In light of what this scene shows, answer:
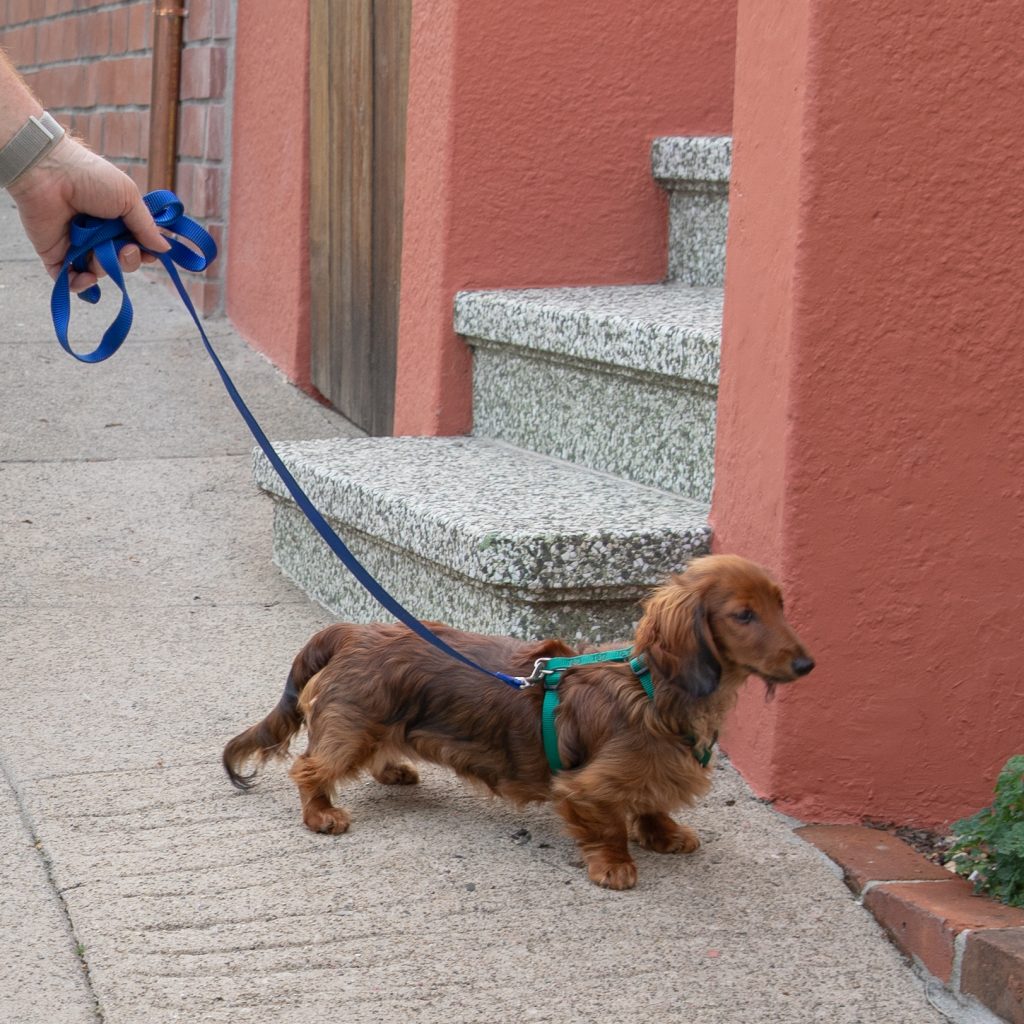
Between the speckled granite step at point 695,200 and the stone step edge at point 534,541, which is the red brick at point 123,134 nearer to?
the speckled granite step at point 695,200

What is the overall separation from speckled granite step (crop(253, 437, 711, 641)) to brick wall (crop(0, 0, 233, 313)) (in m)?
2.65

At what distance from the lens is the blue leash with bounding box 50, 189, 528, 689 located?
2.70 metres

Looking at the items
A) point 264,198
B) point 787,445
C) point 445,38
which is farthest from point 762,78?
point 264,198

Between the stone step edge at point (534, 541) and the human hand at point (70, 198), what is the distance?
1103 millimetres


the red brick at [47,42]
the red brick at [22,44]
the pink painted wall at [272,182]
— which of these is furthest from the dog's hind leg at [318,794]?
the red brick at [22,44]

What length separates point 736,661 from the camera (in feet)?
9.54

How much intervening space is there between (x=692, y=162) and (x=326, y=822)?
2.31 meters

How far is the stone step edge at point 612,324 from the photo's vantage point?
378cm

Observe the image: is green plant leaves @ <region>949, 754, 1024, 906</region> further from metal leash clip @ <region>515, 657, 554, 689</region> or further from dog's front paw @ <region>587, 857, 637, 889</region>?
metal leash clip @ <region>515, 657, 554, 689</region>

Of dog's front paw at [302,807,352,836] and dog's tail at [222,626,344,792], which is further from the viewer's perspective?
dog's tail at [222,626,344,792]

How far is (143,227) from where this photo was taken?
107 inches

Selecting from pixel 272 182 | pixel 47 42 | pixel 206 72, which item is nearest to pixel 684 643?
pixel 272 182

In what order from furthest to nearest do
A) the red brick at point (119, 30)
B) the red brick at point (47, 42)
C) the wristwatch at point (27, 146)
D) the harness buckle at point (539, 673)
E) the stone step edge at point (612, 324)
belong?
the red brick at point (47, 42), the red brick at point (119, 30), the stone step edge at point (612, 324), the harness buckle at point (539, 673), the wristwatch at point (27, 146)

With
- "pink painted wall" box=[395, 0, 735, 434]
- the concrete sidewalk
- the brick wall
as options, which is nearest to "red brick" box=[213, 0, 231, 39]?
the brick wall
